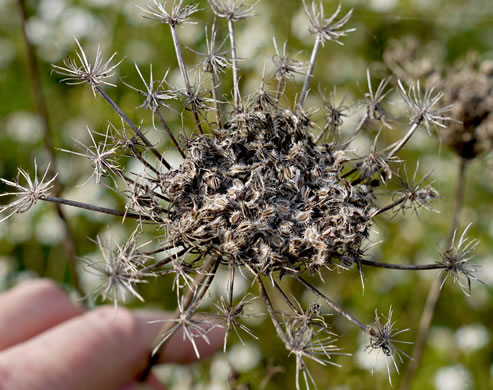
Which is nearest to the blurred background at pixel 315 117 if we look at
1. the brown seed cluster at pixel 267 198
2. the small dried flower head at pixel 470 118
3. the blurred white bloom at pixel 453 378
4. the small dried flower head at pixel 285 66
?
the blurred white bloom at pixel 453 378

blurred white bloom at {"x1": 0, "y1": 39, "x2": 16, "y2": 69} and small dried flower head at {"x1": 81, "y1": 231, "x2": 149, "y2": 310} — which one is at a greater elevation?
blurred white bloom at {"x1": 0, "y1": 39, "x2": 16, "y2": 69}

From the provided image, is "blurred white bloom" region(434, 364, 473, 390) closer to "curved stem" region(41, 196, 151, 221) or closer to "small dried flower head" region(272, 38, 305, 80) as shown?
"small dried flower head" region(272, 38, 305, 80)

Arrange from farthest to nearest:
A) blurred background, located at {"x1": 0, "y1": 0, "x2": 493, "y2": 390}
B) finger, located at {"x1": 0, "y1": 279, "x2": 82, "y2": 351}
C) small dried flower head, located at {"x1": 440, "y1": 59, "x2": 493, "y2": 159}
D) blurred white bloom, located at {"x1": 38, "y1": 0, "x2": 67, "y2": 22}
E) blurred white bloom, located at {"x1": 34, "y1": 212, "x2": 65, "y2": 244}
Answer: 1. blurred white bloom, located at {"x1": 38, "y1": 0, "x2": 67, "y2": 22}
2. blurred white bloom, located at {"x1": 34, "y1": 212, "x2": 65, "y2": 244}
3. blurred background, located at {"x1": 0, "y1": 0, "x2": 493, "y2": 390}
4. small dried flower head, located at {"x1": 440, "y1": 59, "x2": 493, "y2": 159}
5. finger, located at {"x1": 0, "y1": 279, "x2": 82, "y2": 351}

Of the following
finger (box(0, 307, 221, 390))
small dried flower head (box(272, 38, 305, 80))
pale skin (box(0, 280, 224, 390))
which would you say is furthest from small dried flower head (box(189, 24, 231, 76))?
finger (box(0, 307, 221, 390))

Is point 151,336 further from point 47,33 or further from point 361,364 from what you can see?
point 47,33

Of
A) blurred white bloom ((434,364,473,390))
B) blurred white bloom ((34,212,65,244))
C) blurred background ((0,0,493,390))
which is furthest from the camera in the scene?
blurred white bloom ((34,212,65,244))

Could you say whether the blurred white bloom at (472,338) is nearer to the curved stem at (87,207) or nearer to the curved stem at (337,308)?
the curved stem at (337,308)

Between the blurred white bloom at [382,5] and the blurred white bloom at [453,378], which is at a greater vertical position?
the blurred white bloom at [382,5]

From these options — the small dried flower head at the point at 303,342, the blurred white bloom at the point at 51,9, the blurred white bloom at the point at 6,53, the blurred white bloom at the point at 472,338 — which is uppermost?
the blurred white bloom at the point at 51,9
